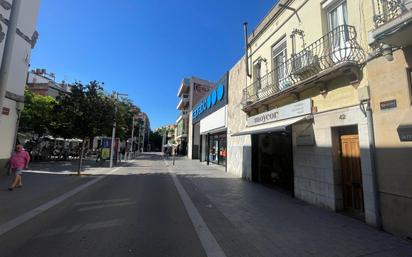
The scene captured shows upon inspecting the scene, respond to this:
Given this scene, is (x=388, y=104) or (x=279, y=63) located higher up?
(x=279, y=63)

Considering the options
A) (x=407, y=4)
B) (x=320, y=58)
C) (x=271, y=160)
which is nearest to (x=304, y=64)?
(x=320, y=58)

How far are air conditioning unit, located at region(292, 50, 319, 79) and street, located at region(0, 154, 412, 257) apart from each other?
4.38 meters

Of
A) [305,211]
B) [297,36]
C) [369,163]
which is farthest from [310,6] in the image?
[305,211]

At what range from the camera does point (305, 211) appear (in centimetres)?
796

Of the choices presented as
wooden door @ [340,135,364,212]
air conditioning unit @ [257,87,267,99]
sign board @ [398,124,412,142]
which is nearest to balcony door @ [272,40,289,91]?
air conditioning unit @ [257,87,267,99]

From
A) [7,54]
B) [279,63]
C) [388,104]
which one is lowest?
[388,104]

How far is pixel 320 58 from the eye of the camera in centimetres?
855

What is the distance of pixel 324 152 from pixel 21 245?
25.9 feet

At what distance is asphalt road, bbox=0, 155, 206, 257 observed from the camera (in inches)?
182

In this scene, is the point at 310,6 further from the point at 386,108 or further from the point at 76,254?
the point at 76,254

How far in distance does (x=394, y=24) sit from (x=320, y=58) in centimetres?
345

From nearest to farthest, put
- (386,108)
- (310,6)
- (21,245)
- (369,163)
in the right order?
(21,245) → (386,108) → (369,163) → (310,6)

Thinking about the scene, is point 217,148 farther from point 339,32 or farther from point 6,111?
point 339,32

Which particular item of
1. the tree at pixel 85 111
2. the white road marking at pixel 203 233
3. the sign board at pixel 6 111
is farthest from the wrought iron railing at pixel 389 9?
the sign board at pixel 6 111
